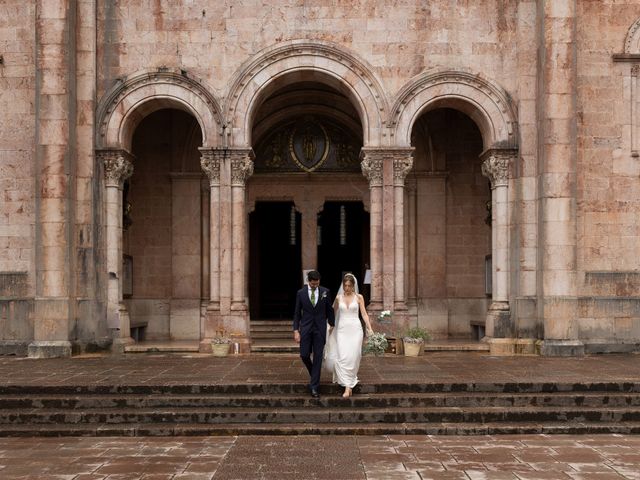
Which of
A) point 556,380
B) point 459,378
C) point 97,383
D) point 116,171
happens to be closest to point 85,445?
point 97,383

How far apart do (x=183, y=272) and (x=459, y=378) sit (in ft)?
32.1

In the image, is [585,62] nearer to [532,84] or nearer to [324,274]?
[532,84]

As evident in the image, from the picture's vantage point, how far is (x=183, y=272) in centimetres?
2033

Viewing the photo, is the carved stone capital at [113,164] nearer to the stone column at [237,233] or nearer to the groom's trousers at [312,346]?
the stone column at [237,233]

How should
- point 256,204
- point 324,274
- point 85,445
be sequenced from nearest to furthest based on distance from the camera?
point 85,445 < point 256,204 < point 324,274

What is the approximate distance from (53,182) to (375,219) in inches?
274

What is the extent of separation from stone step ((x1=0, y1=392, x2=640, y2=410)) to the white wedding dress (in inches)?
13.8

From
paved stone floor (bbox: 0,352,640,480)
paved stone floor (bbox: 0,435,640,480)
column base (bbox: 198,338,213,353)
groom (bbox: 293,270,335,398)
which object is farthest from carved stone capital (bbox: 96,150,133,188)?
paved stone floor (bbox: 0,435,640,480)

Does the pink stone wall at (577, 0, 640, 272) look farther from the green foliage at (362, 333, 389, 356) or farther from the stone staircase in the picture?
the stone staircase

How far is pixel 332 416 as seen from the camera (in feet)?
35.6

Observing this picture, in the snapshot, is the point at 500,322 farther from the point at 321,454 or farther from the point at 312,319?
the point at 321,454

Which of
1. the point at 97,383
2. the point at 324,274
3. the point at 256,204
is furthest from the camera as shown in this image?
the point at 324,274

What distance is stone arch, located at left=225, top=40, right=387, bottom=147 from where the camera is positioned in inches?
689

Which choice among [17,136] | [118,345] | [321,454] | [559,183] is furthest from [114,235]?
[321,454]
